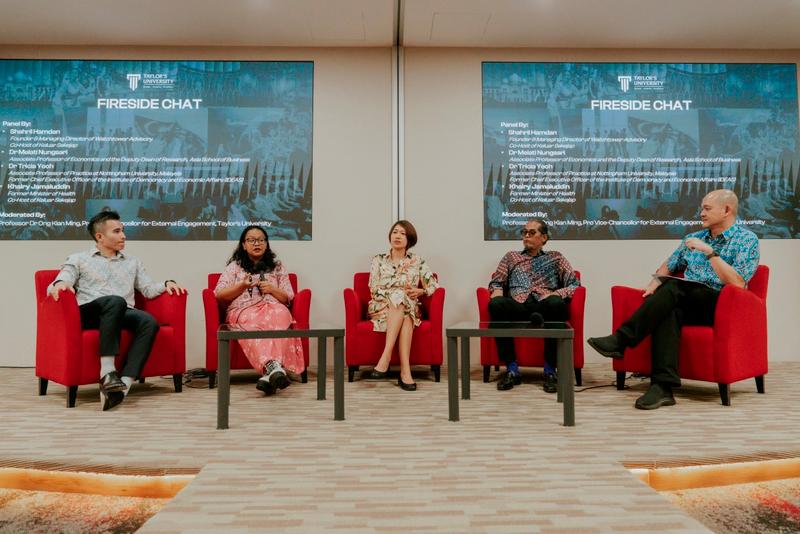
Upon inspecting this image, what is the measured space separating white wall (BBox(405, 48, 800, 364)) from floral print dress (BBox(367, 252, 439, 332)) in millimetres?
674

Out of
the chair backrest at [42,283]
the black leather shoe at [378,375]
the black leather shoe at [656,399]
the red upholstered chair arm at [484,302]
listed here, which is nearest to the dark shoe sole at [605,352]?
the black leather shoe at [656,399]

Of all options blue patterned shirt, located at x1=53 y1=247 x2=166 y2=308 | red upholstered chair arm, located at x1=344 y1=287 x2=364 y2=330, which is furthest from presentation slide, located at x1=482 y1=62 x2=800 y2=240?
blue patterned shirt, located at x1=53 y1=247 x2=166 y2=308

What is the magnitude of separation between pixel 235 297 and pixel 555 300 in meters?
2.19

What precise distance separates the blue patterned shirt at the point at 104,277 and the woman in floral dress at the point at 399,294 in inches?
58.0

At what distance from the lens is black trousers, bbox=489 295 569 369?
12.0 ft

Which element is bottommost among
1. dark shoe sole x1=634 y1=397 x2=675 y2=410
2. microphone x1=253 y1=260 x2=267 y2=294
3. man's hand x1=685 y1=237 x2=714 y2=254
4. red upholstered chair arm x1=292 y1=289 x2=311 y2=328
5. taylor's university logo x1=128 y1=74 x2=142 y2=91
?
dark shoe sole x1=634 y1=397 x2=675 y2=410

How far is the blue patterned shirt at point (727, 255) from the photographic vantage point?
3.21 m

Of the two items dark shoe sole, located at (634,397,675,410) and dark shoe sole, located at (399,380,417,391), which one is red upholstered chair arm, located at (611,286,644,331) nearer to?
dark shoe sole, located at (634,397,675,410)

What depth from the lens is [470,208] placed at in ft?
16.1

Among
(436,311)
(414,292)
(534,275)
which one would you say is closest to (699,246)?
(534,275)

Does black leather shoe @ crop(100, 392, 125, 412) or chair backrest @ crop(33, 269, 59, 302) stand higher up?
chair backrest @ crop(33, 269, 59, 302)

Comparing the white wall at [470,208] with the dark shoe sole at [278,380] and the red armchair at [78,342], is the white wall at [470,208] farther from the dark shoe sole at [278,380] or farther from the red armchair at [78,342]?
the red armchair at [78,342]

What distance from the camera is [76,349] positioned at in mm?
3109

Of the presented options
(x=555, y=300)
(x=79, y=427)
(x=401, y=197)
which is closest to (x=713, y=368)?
(x=555, y=300)
